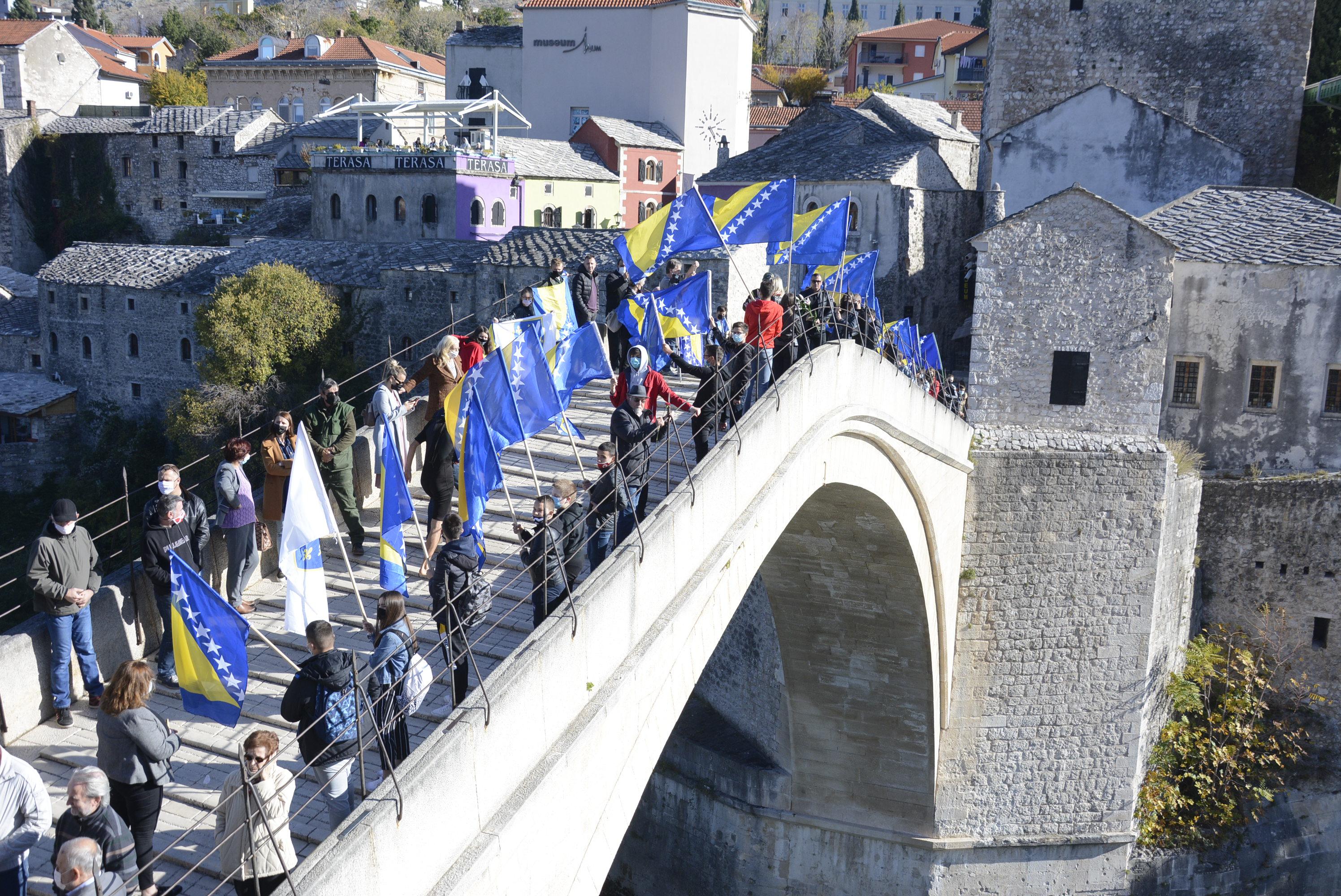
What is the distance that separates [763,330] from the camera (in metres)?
10.8

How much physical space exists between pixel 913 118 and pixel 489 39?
21.0m

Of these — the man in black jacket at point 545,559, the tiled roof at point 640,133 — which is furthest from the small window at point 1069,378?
the tiled roof at point 640,133

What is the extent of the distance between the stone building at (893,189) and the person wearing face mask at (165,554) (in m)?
17.1

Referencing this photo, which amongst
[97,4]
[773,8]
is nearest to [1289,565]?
[773,8]

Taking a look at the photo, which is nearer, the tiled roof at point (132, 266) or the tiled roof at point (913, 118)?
the tiled roof at point (913, 118)

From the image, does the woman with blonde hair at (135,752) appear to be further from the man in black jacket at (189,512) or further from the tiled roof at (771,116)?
the tiled roof at (771,116)

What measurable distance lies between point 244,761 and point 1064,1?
2422 centimetres

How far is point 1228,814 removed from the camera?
1582 cm

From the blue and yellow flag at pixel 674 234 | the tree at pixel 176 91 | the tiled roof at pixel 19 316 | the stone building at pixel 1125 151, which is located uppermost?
the tree at pixel 176 91

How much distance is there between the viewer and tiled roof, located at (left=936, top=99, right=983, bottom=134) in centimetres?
4300

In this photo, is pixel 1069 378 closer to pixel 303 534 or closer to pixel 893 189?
pixel 893 189

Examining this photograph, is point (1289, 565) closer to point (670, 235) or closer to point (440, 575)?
point (670, 235)

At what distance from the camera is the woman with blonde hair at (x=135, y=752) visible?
5172 mm

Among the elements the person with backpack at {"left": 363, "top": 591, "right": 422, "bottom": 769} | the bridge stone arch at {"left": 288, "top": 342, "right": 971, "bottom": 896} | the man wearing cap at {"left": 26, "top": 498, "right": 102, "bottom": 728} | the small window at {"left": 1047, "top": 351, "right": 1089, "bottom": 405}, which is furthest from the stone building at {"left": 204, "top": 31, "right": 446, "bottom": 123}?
the person with backpack at {"left": 363, "top": 591, "right": 422, "bottom": 769}
